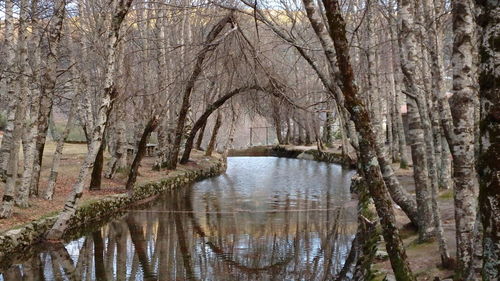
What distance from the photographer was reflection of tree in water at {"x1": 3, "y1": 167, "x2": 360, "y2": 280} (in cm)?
912

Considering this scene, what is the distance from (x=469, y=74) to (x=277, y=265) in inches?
219

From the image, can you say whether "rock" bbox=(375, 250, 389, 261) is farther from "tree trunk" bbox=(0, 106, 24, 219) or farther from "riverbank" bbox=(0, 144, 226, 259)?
"tree trunk" bbox=(0, 106, 24, 219)

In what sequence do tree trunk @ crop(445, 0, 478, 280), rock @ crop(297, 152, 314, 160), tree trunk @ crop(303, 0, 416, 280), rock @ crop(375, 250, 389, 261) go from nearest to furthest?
tree trunk @ crop(445, 0, 478, 280) → tree trunk @ crop(303, 0, 416, 280) → rock @ crop(375, 250, 389, 261) → rock @ crop(297, 152, 314, 160)

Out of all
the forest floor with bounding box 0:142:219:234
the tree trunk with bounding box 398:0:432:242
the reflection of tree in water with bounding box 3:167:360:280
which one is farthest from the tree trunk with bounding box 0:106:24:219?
the tree trunk with bounding box 398:0:432:242

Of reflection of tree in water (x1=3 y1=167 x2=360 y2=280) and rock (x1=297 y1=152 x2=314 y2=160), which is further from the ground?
rock (x1=297 y1=152 x2=314 y2=160)

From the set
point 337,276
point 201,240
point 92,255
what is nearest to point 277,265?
point 337,276

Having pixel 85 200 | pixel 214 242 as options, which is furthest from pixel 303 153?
pixel 214 242

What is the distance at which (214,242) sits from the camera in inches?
462

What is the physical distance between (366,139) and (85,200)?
10.5 metres

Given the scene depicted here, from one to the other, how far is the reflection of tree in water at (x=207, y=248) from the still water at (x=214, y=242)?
0.06ft

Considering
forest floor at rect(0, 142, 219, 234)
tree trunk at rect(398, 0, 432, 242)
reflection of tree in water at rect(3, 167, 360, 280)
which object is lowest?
reflection of tree in water at rect(3, 167, 360, 280)

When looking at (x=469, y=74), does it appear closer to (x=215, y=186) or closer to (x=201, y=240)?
(x=201, y=240)

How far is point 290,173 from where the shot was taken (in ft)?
91.4

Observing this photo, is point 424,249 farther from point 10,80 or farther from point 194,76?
point 194,76
